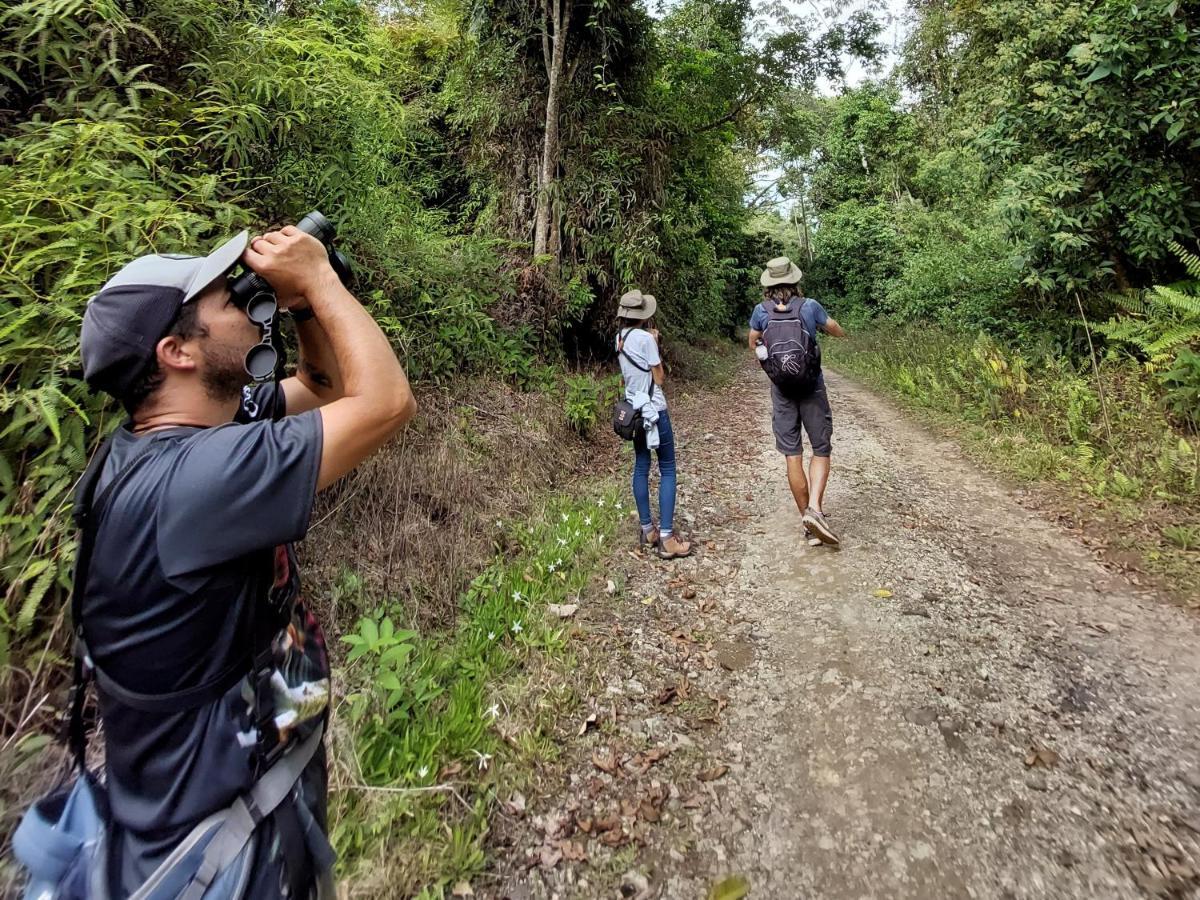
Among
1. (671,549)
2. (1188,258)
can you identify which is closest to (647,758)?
(671,549)

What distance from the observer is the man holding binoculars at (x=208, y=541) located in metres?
Answer: 1.16

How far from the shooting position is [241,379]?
1418 mm

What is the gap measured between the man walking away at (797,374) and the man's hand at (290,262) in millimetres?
3987

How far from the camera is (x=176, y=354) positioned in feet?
4.32

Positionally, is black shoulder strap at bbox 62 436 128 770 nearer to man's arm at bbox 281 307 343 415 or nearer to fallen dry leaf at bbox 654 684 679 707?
man's arm at bbox 281 307 343 415

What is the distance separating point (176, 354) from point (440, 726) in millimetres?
2171

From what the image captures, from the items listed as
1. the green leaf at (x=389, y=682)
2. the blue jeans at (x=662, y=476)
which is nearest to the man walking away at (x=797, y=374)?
the blue jeans at (x=662, y=476)

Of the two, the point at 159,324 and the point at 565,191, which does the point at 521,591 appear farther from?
the point at 565,191

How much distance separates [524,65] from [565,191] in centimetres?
203

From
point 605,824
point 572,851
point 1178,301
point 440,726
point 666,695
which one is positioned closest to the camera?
point 572,851

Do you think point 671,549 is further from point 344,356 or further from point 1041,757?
point 344,356

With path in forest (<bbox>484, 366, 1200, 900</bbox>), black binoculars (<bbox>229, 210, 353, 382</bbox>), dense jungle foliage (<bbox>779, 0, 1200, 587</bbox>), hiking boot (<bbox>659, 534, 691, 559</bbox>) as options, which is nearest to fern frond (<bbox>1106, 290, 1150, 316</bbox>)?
dense jungle foliage (<bbox>779, 0, 1200, 587</bbox>)

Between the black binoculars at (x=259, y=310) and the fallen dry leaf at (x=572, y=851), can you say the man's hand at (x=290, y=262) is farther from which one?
the fallen dry leaf at (x=572, y=851)

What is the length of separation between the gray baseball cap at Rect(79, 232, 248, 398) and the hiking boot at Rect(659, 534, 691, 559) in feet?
13.4
